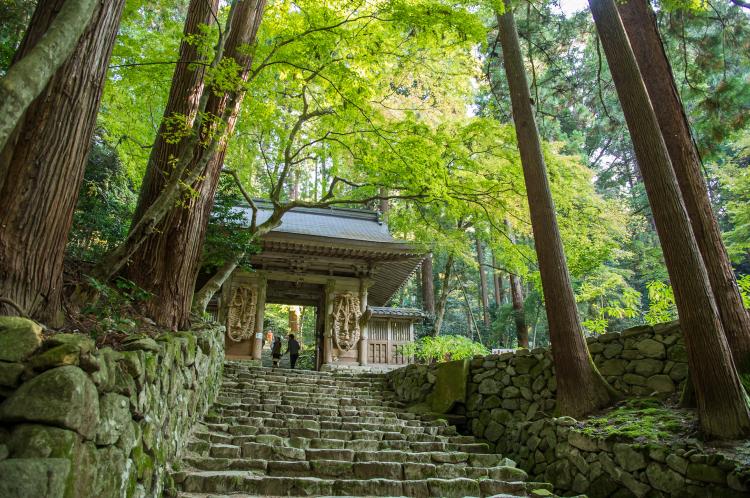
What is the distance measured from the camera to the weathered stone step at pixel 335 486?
3.51 metres

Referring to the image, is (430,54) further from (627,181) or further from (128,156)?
(627,181)

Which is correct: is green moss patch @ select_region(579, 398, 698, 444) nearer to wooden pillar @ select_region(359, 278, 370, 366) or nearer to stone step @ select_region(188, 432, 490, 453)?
stone step @ select_region(188, 432, 490, 453)

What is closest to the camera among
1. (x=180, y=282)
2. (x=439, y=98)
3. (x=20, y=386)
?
(x=20, y=386)

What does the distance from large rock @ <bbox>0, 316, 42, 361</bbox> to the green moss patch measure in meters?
4.46

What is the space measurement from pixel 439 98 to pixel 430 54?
238 centimetres

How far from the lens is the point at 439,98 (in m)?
10.3

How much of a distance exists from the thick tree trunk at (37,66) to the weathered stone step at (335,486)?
2.85 m

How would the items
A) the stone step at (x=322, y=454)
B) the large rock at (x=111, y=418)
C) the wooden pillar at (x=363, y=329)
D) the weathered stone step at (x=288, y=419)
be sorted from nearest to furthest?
the large rock at (x=111, y=418) < the stone step at (x=322, y=454) < the weathered stone step at (x=288, y=419) < the wooden pillar at (x=363, y=329)

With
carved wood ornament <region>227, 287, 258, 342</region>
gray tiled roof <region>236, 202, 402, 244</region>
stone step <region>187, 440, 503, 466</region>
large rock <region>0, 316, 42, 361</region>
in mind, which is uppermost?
gray tiled roof <region>236, 202, 402, 244</region>

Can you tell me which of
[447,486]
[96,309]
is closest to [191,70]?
[96,309]

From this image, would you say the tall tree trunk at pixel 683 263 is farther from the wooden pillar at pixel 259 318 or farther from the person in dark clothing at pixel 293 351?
the person in dark clothing at pixel 293 351

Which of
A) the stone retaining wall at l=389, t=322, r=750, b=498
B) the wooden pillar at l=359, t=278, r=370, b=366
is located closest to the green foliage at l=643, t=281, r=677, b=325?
the stone retaining wall at l=389, t=322, r=750, b=498

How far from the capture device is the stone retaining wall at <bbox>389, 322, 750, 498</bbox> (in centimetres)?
339

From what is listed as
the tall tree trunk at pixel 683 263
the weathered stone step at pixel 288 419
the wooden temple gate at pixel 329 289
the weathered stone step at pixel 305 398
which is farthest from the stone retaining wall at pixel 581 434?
the wooden temple gate at pixel 329 289
